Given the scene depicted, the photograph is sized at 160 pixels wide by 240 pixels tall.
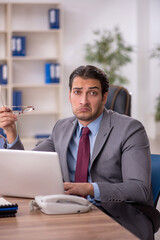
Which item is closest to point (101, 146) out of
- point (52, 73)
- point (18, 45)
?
point (52, 73)

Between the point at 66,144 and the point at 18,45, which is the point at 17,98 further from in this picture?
the point at 66,144

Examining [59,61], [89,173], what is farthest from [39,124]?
[89,173]

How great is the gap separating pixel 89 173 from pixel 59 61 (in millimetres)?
5453

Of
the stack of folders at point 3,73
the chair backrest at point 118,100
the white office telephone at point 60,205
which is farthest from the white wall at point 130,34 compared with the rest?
the white office telephone at point 60,205

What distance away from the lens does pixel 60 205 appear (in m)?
1.47

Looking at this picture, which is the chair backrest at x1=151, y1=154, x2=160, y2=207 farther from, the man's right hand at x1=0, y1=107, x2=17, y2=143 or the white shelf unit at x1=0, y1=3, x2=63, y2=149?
the white shelf unit at x1=0, y1=3, x2=63, y2=149

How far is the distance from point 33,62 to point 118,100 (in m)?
4.86

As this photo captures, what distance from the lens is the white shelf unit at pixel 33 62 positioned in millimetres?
7258

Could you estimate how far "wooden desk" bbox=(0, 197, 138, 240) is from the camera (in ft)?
4.05

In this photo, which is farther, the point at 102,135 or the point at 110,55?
the point at 110,55

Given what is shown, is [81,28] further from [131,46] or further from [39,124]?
[39,124]

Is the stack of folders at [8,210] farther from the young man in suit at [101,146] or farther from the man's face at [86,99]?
the man's face at [86,99]

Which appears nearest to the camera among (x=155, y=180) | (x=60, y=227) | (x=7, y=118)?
(x=60, y=227)

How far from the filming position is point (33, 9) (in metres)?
7.42
